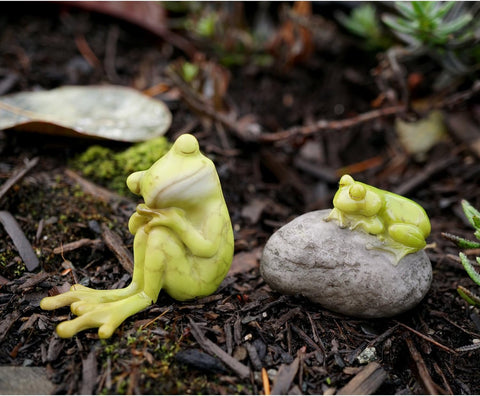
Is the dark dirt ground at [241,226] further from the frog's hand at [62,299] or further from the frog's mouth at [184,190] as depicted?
the frog's mouth at [184,190]

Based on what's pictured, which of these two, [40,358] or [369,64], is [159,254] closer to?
[40,358]

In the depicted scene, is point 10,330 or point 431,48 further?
point 431,48

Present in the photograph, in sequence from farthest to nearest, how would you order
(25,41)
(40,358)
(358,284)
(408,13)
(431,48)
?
(25,41) → (431,48) → (408,13) → (358,284) → (40,358)

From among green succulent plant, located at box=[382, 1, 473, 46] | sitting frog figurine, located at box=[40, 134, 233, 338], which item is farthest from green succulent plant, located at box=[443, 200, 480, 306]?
green succulent plant, located at box=[382, 1, 473, 46]

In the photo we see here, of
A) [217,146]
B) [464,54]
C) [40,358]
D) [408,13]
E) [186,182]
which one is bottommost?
[40,358]

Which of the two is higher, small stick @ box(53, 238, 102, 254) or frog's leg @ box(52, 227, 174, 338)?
frog's leg @ box(52, 227, 174, 338)

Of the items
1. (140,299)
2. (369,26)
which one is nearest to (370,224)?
(140,299)

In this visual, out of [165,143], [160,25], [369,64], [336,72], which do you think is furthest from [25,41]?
[369,64]

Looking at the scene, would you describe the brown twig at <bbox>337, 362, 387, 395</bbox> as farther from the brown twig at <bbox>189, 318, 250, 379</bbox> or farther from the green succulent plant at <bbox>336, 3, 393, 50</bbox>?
the green succulent plant at <bbox>336, 3, 393, 50</bbox>

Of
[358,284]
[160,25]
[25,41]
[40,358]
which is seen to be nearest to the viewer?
[40,358]
